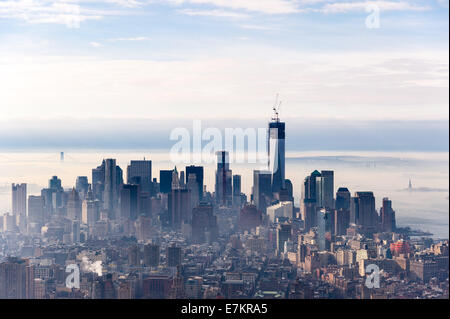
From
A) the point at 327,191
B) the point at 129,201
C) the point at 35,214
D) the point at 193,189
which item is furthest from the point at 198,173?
the point at 35,214

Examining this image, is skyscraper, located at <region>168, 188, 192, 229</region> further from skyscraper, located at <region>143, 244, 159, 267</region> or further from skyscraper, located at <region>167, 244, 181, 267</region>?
skyscraper, located at <region>143, 244, 159, 267</region>

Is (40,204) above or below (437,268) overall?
above

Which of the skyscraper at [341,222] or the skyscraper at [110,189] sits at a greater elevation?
the skyscraper at [110,189]

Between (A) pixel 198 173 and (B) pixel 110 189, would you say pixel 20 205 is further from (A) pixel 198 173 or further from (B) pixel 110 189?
(A) pixel 198 173

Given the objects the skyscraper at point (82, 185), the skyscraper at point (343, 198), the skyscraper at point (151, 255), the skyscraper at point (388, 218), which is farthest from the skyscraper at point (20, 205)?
the skyscraper at point (388, 218)

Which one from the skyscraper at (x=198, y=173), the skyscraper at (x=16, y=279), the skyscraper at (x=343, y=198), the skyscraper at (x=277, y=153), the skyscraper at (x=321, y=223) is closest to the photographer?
the skyscraper at (x=16, y=279)

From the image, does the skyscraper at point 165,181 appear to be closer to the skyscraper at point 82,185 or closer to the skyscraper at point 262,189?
the skyscraper at point 82,185
